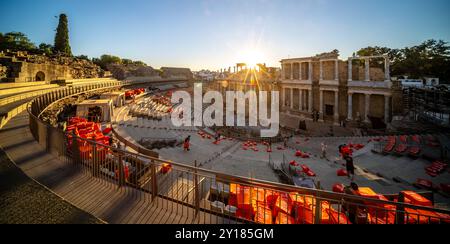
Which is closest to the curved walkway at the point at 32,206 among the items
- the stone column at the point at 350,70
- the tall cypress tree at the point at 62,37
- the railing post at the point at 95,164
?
the railing post at the point at 95,164

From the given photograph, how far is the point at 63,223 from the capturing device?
3398mm

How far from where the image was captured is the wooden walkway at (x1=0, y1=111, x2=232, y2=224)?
4105 mm

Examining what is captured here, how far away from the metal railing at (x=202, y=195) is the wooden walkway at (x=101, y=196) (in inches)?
1.6

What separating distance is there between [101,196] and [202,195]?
220 cm

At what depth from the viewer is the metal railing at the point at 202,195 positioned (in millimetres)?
3914

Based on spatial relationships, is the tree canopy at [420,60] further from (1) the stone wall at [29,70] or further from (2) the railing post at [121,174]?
(1) the stone wall at [29,70]

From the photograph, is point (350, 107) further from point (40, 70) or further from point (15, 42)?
point (15, 42)

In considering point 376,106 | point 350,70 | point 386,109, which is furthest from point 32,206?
point 350,70

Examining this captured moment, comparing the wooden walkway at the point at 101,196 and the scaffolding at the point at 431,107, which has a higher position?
the scaffolding at the point at 431,107

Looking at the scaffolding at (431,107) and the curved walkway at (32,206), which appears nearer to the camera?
the curved walkway at (32,206)

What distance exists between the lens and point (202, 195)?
17.0 feet

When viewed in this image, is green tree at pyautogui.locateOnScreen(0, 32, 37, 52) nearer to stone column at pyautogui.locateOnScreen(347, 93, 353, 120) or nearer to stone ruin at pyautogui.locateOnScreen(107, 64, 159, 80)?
stone ruin at pyautogui.locateOnScreen(107, 64, 159, 80)
